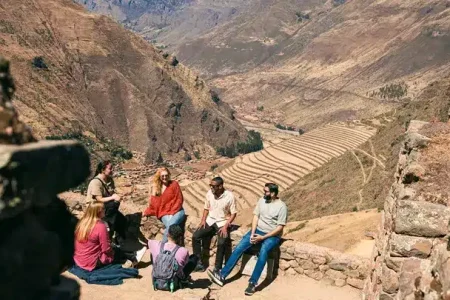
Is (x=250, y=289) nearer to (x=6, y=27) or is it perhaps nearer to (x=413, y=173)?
(x=413, y=173)

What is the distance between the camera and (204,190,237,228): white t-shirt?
31.2ft

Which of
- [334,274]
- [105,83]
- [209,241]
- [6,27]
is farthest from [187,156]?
[334,274]

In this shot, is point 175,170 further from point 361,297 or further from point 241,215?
point 361,297

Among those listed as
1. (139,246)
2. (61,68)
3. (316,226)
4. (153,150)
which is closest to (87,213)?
(139,246)

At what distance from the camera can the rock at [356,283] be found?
9227 mm

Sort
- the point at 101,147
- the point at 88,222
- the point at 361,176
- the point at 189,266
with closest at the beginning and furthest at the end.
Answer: the point at 88,222 → the point at 189,266 → the point at 361,176 → the point at 101,147

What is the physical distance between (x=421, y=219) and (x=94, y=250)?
5.30 meters

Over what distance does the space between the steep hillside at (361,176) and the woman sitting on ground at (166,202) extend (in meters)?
22.9

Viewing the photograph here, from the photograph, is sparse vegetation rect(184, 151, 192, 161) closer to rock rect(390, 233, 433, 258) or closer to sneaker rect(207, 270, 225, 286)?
sneaker rect(207, 270, 225, 286)

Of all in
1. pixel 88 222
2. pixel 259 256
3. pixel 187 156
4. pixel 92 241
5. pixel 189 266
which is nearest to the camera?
pixel 88 222

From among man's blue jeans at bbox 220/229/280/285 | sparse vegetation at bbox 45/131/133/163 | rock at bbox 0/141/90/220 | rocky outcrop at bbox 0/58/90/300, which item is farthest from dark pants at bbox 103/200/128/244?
sparse vegetation at bbox 45/131/133/163

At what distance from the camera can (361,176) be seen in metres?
41.9

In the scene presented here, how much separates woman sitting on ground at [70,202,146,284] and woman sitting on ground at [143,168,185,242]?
131 cm

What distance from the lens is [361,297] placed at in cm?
905
